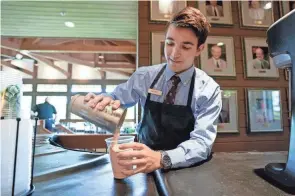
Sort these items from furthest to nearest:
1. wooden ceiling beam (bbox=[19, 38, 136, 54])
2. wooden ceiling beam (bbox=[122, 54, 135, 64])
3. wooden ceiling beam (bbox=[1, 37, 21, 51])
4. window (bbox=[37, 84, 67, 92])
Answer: window (bbox=[37, 84, 67, 92]) → wooden ceiling beam (bbox=[122, 54, 135, 64]) → wooden ceiling beam (bbox=[19, 38, 136, 54]) → wooden ceiling beam (bbox=[1, 37, 21, 51])

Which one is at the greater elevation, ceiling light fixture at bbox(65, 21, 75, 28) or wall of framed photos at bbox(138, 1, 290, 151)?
ceiling light fixture at bbox(65, 21, 75, 28)

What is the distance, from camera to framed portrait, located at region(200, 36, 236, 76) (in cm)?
210

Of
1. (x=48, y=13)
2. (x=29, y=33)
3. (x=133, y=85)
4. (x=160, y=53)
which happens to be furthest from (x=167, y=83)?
(x=29, y=33)

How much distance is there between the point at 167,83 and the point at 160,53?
1.12 meters

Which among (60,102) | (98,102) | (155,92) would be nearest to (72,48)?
(155,92)

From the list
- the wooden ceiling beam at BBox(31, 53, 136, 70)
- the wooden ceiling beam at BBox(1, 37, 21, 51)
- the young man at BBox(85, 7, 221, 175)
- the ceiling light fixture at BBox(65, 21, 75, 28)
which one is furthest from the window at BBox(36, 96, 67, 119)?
the young man at BBox(85, 7, 221, 175)

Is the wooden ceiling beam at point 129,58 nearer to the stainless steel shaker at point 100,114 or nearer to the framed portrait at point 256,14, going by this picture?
the framed portrait at point 256,14

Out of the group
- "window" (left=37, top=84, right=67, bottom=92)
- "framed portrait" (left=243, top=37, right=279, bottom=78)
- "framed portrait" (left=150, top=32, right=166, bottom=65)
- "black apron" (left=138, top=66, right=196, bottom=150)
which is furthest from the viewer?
"window" (left=37, top=84, right=67, bottom=92)

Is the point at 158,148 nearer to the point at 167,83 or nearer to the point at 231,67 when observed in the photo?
the point at 167,83

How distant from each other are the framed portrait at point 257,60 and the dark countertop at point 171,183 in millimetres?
1693

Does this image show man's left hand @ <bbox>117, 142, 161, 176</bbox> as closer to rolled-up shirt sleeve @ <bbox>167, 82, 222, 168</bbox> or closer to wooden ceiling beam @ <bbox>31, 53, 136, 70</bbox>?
rolled-up shirt sleeve @ <bbox>167, 82, 222, 168</bbox>

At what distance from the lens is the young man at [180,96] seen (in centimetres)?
76

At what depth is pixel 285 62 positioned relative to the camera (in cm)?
61

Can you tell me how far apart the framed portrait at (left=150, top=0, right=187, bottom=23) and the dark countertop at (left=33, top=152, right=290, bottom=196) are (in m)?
1.72
